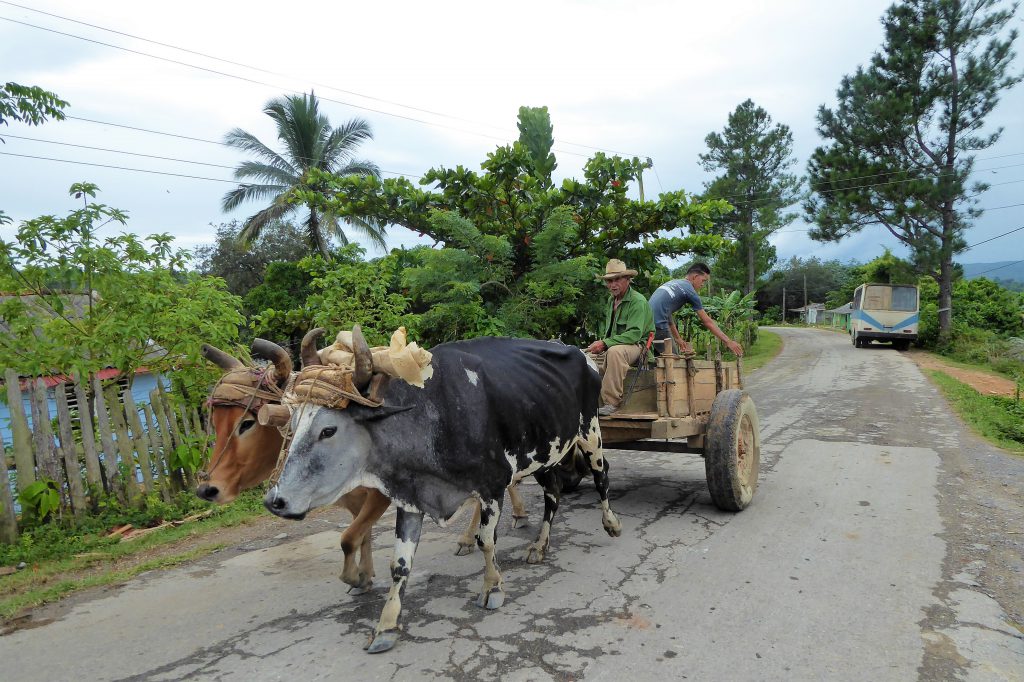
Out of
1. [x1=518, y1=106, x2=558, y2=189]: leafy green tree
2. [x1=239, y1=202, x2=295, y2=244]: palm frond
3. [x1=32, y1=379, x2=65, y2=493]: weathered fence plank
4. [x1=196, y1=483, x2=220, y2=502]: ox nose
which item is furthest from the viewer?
[x1=239, y1=202, x2=295, y2=244]: palm frond

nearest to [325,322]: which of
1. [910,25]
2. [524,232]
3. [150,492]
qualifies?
[150,492]

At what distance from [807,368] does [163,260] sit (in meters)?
17.4

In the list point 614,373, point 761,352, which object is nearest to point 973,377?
point 761,352

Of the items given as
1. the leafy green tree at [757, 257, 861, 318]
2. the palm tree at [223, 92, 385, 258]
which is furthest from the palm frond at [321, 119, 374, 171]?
the leafy green tree at [757, 257, 861, 318]

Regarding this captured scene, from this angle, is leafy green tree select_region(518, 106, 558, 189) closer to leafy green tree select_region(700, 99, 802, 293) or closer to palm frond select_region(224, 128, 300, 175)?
palm frond select_region(224, 128, 300, 175)

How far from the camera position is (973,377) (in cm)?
1647

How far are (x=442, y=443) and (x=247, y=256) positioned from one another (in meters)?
24.0

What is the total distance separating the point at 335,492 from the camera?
3.28 meters

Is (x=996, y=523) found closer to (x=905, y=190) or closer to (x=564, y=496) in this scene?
(x=564, y=496)

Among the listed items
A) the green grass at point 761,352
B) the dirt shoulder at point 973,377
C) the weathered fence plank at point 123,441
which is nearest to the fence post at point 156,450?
the weathered fence plank at point 123,441

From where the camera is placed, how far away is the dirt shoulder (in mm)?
14315

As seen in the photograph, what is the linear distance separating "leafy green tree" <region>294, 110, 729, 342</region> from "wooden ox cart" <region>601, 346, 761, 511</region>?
3217 mm

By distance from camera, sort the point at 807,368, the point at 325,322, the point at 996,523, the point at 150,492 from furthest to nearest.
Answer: the point at 807,368 → the point at 325,322 → the point at 150,492 → the point at 996,523

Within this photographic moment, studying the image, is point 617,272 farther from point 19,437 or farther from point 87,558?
point 19,437
